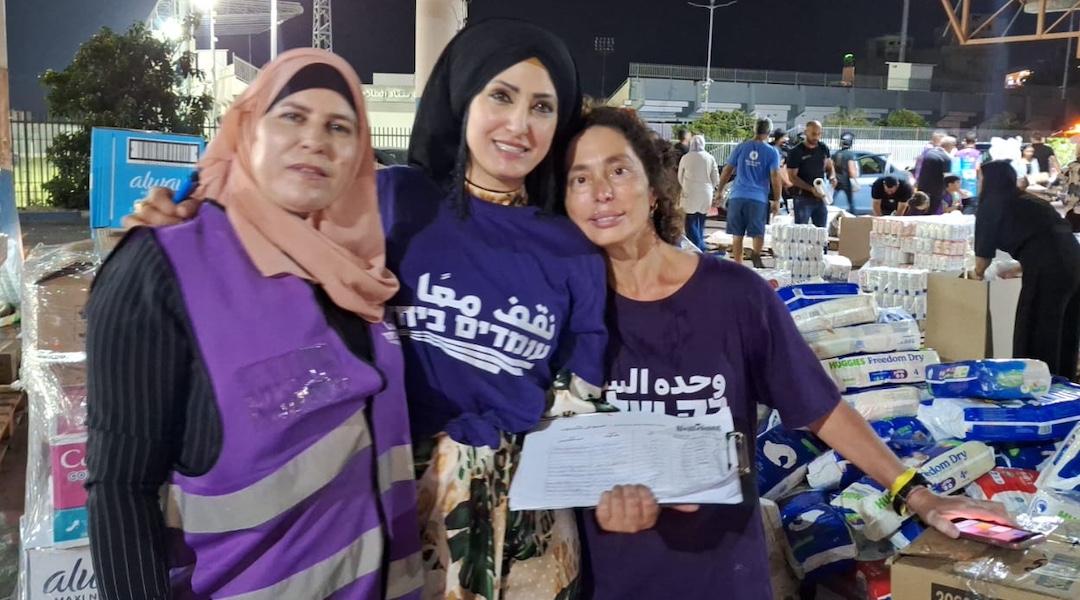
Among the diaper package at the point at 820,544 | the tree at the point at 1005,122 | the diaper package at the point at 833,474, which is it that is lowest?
the diaper package at the point at 820,544

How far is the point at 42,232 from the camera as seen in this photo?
1275cm

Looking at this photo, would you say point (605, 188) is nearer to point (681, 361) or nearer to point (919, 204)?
point (681, 361)

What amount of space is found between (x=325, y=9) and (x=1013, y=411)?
28.3m

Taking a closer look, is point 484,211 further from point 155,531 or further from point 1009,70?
point 1009,70

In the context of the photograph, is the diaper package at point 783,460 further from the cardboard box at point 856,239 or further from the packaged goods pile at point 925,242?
the cardboard box at point 856,239

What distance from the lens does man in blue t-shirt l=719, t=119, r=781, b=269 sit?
9078mm

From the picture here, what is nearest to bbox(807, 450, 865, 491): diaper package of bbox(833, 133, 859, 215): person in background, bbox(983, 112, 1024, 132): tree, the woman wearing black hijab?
the woman wearing black hijab

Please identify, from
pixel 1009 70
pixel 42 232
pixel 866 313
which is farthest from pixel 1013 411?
pixel 1009 70

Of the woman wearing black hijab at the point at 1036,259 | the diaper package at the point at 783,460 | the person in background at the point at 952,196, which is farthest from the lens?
the person in background at the point at 952,196

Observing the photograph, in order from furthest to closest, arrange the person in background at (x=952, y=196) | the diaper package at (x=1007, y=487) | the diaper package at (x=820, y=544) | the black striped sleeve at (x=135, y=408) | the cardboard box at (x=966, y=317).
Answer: the person in background at (x=952, y=196), the cardboard box at (x=966, y=317), the diaper package at (x=1007, y=487), the diaper package at (x=820, y=544), the black striped sleeve at (x=135, y=408)

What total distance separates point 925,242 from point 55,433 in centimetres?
642

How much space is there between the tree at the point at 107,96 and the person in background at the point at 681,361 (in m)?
14.4

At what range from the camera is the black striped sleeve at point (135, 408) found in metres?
1.13

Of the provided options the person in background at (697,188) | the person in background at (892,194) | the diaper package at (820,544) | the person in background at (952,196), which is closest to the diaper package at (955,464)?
the diaper package at (820,544)
